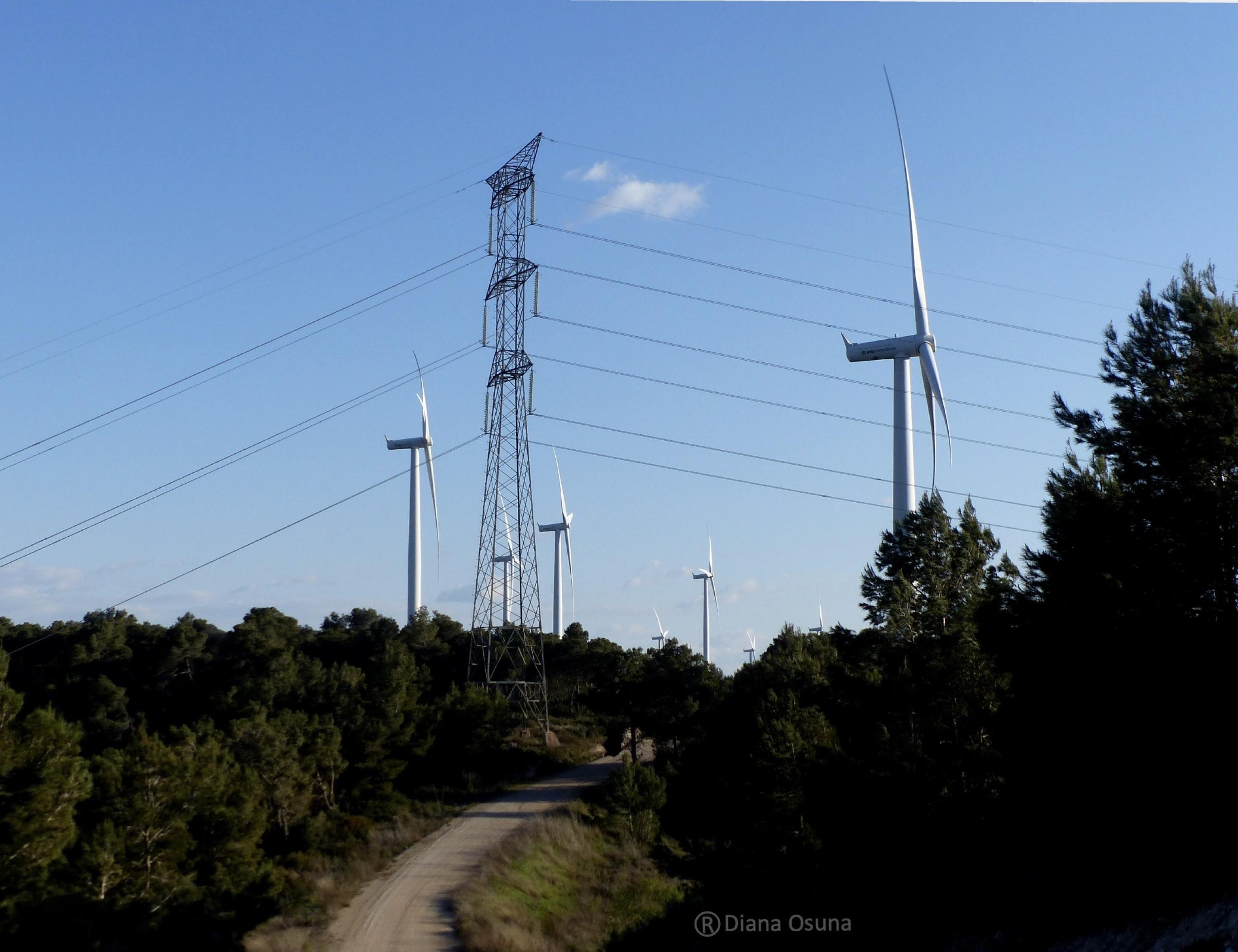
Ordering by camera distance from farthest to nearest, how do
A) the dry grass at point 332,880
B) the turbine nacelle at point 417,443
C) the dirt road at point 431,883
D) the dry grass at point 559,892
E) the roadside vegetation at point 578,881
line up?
the turbine nacelle at point 417,443
the roadside vegetation at point 578,881
the dry grass at point 559,892
the dirt road at point 431,883
the dry grass at point 332,880

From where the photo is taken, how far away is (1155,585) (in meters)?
21.5

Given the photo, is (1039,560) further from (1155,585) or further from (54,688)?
(54,688)

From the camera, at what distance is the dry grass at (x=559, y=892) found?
34469 mm

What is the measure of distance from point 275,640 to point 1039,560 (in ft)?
277

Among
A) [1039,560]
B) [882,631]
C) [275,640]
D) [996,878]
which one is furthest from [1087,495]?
[275,640]

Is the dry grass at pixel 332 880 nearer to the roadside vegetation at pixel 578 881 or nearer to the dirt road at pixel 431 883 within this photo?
the dirt road at pixel 431 883

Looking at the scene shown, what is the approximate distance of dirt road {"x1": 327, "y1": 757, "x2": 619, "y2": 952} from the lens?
34.0 meters

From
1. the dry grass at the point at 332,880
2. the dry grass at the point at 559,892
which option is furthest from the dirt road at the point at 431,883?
the dry grass at the point at 559,892

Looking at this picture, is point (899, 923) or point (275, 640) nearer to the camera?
point (899, 923)

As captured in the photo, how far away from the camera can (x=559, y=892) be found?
4338cm

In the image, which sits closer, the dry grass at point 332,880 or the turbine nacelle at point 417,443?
the dry grass at point 332,880

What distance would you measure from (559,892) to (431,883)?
5203mm

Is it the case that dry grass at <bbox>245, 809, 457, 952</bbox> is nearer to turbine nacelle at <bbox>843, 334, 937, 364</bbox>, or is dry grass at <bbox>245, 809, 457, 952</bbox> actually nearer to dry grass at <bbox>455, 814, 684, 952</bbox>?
dry grass at <bbox>455, 814, 684, 952</bbox>

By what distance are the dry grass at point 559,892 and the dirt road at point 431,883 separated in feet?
3.04
